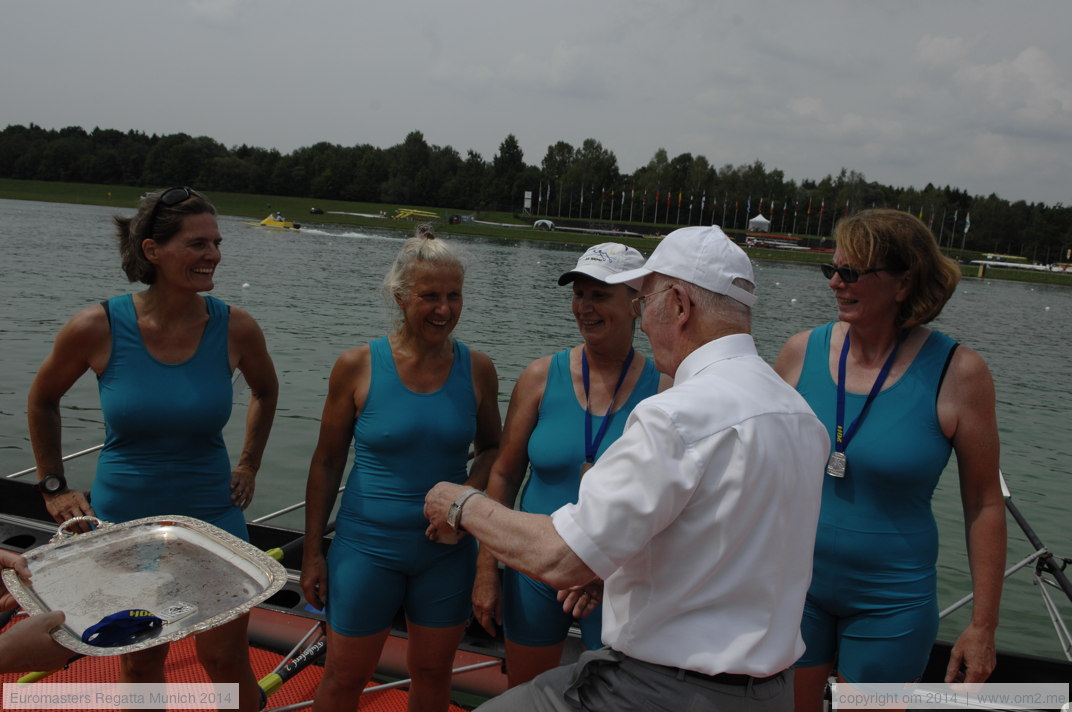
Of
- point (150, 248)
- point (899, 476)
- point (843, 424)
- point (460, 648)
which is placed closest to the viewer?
point (899, 476)

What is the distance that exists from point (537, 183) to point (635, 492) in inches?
4907

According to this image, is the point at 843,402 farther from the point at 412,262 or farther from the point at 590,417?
the point at 412,262

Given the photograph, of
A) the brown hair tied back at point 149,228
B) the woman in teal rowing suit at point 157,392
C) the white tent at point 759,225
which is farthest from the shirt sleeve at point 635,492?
the white tent at point 759,225

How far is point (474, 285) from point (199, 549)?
98.4 ft

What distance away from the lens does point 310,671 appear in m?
4.22

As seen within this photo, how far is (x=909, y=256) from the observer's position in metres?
2.61

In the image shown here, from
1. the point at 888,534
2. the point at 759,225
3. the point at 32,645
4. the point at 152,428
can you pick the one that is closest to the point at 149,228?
the point at 152,428

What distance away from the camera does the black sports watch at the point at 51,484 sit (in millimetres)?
3016

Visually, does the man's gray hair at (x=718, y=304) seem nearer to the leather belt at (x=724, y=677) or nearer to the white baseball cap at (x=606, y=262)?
the leather belt at (x=724, y=677)

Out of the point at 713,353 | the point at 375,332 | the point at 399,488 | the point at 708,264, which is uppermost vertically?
the point at 708,264

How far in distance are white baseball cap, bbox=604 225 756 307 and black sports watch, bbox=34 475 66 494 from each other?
8.41ft

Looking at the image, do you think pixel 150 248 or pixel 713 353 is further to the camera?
pixel 150 248

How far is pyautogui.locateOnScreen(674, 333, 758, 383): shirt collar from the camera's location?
1.80 m

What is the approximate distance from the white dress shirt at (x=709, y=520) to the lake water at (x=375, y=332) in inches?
66.2
